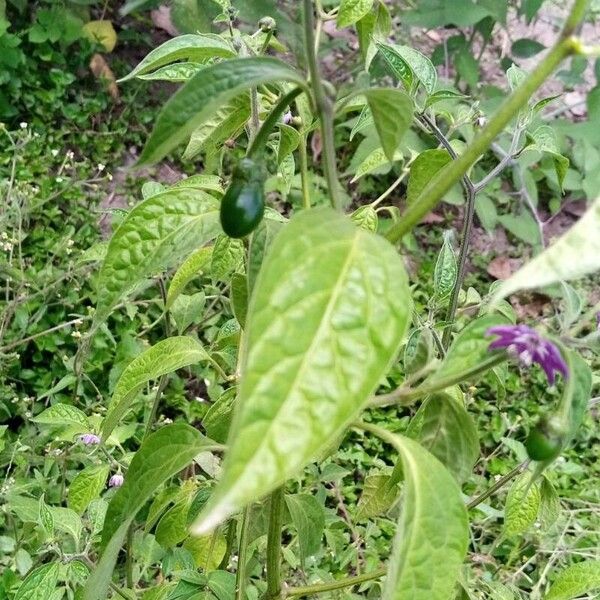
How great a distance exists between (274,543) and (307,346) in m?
0.35

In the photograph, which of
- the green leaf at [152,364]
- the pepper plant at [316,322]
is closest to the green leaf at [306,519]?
the pepper plant at [316,322]

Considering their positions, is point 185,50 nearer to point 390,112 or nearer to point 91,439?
point 390,112

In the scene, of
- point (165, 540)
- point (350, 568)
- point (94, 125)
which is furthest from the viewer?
point (94, 125)

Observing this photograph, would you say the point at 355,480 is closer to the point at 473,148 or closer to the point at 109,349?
the point at 109,349

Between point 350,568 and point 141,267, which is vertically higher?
point 141,267

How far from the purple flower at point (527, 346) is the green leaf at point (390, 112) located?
14 centimetres

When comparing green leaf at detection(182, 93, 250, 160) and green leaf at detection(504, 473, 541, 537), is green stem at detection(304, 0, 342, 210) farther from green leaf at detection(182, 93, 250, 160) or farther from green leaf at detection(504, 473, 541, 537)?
green leaf at detection(504, 473, 541, 537)

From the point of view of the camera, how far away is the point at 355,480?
5.81ft

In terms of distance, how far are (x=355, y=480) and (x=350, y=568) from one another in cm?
23

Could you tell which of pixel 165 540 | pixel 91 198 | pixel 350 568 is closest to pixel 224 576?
pixel 165 540

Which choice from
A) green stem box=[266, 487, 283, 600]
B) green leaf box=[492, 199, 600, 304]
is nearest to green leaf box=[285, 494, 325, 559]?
green stem box=[266, 487, 283, 600]

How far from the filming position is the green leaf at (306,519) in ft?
2.87

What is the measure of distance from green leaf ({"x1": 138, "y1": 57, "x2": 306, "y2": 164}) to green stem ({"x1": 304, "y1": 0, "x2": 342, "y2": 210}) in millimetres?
10

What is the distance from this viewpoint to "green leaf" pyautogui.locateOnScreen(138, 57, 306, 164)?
19.1 inches
